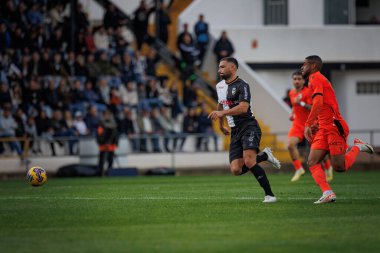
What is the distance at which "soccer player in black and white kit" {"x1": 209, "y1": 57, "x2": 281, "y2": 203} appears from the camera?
16250 millimetres

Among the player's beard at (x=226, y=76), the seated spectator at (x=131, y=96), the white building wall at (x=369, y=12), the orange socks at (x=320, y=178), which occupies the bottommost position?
the orange socks at (x=320, y=178)

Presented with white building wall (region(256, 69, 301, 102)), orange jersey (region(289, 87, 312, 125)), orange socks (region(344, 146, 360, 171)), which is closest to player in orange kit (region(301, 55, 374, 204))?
orange socks (region(344, 146, 360, 171))

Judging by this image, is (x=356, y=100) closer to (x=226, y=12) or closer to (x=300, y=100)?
(x=226, y=12)

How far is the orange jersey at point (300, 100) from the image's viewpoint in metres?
23.9

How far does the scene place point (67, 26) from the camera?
116 feet

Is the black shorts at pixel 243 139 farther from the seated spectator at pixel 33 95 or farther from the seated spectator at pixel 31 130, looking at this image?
the seated spectator at pixel 33 95

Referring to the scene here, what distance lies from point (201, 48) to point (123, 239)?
27.2 meters

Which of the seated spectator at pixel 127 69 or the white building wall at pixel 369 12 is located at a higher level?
the white building wall at pixel 369 12

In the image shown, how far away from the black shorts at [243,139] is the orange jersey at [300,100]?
23.4 ft

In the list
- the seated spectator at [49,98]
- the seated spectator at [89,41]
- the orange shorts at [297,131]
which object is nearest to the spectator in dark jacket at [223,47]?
the seated spectator at [89,41]

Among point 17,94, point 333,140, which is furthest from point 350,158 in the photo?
point 17,94

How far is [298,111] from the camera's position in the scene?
81.0ft

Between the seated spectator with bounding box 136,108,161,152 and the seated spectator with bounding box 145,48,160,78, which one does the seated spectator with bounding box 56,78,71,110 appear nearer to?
the seated spectator with bounding box 136,108,161,152

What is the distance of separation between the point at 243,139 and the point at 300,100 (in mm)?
7738
